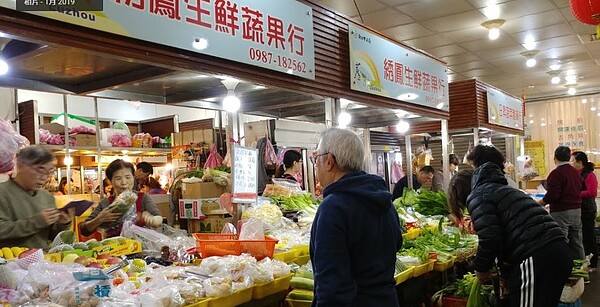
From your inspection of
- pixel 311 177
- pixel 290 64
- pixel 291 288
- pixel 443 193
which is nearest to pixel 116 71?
pixel 290 64

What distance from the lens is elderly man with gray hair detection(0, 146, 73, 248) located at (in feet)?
10.7

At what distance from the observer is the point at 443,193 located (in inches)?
278

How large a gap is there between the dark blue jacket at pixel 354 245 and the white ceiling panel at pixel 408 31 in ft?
22.4

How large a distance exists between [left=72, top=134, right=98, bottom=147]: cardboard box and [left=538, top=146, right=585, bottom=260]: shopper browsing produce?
22.5 ft

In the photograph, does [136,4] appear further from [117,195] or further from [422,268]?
[422,268]

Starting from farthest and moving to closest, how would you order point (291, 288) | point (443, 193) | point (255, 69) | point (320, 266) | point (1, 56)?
point (443, 193), point (255, 69), point (291, 288), point (1, 56), point (320, 266)

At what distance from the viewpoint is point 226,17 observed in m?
3.37

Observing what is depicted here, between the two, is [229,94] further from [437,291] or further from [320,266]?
[437,291]

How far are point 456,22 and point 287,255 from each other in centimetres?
627

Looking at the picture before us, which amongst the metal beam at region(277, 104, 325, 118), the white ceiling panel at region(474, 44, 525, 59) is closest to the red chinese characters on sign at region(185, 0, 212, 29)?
the metal beam at region(277, 104, 325, 118)

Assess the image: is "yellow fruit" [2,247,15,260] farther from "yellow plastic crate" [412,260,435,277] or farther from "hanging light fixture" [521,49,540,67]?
"hanging light fixture" [521,49,540,67]

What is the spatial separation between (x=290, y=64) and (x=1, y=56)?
1995 millimetres

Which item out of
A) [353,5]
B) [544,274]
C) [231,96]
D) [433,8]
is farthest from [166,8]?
[433,8]

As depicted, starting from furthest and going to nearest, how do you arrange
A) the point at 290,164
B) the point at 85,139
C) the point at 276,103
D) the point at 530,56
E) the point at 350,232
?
the point at 530,56 → the point at 85,139 → the point at 290,164 → the point at 276,103 → the point at 350,232
